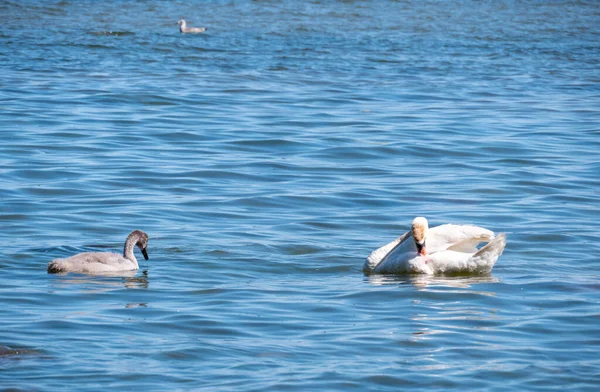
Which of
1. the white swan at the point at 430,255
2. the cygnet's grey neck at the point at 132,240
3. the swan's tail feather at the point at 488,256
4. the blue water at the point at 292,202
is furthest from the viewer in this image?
the cygnet's grey neck at the point at 132,240

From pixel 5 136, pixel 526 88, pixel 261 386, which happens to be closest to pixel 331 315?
pixel 261 386

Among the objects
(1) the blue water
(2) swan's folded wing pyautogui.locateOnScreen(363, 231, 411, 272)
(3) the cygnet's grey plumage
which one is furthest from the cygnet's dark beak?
(3) the cygnet's grey plumage

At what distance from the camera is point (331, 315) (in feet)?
27.1

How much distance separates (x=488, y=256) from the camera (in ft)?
31.1

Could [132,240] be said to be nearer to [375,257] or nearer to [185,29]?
[375,257]

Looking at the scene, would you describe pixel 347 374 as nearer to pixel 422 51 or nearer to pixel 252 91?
pixel 252 91

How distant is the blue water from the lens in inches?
287

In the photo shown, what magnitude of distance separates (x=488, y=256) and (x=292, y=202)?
137 inches

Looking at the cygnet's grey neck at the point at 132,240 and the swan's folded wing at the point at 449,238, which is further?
the cygnet's grey neck at the point at 132,240

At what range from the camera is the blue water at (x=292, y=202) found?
7281mm

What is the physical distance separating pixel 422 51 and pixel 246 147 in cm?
1000

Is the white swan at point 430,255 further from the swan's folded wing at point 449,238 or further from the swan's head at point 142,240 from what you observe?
the swan's head at point 142,240

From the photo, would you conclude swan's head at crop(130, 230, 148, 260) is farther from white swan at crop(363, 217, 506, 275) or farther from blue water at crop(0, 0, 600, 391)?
white swan at crop(363, 217, 506, 275)

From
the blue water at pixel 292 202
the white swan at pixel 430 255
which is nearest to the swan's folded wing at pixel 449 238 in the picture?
the white swan at pixel 430 255
